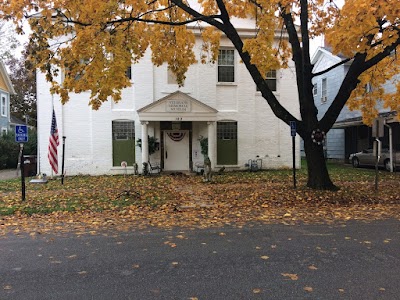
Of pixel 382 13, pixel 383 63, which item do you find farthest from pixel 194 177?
pixel 382 13

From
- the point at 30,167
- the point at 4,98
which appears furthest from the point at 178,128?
the point at 4,98

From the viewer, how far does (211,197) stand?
36.7 ft

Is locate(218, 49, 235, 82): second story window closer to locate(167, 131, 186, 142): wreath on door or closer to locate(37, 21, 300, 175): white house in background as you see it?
locate(37, 21, 300, 175): white house in background

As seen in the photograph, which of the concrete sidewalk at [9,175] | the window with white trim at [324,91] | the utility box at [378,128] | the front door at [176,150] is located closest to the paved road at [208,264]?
the utility box at [378,128]

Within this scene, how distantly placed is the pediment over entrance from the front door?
5.36 feet

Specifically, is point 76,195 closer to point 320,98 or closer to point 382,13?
point 382,13

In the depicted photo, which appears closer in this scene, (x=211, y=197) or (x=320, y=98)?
(x=211, y=197)

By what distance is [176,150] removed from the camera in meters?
19.4

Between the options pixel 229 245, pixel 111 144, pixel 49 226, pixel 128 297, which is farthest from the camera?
pixel 111 144

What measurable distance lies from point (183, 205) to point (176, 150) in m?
9.67

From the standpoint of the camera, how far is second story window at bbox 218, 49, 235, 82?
64.1ft

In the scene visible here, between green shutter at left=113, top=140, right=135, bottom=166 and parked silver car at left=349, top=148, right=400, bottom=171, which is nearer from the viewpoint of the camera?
green shutter at left=113, top=140, right=135, bottom=166

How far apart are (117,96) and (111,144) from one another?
7459mm

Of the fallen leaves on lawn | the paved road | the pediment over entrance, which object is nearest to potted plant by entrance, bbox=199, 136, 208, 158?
the pediment over entrance
